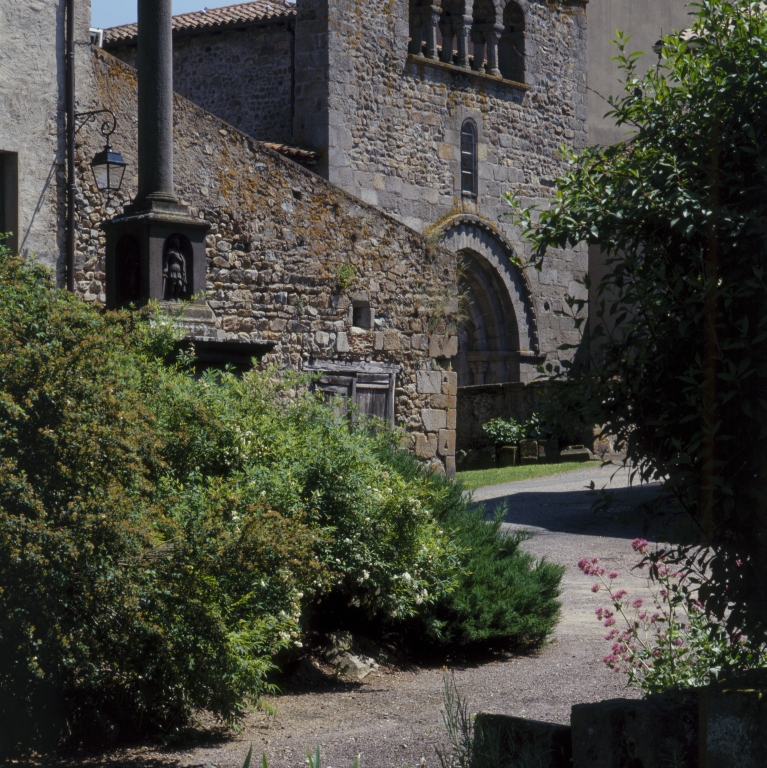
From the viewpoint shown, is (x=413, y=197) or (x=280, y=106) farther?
(x=413, y=197)

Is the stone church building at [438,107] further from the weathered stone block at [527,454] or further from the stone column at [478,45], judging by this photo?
the weathered stone block at [527,454]

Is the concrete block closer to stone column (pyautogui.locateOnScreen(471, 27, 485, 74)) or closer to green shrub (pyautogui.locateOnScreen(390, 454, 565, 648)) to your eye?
green shrub (pyautogui.locateOnScreen(390, 454, 565, 648))

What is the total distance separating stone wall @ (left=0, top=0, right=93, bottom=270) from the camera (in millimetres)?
10305

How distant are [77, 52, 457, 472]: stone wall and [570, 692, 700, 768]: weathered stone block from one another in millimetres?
8081

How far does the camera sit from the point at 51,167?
Result: 10.6 m

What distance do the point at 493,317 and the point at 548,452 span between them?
3594 millimetres

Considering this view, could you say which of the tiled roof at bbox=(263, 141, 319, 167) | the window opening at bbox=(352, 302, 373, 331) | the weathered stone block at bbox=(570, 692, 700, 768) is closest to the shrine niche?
the weathered stone block at bbox=(570, 692, 700, 768)

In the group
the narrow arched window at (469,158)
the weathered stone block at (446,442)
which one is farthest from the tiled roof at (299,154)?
the weathered stone block at (446,442)

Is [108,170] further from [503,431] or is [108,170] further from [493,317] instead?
[493,317]

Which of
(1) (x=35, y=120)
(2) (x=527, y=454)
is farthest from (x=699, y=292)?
(2) (x=527, y=454)

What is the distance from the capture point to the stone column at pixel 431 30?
65.4ft

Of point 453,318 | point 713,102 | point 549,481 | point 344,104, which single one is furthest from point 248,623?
point 344,104

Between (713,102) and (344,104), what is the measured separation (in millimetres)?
15119

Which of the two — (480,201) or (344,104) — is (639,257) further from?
(480,201)
